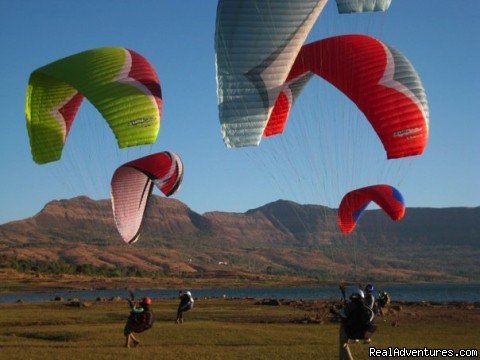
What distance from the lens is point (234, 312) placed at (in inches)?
1407

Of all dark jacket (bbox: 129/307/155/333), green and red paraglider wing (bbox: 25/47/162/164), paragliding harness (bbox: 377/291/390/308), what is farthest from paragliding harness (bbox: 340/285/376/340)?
paragliding harness (bbox: 377/291/390/308)

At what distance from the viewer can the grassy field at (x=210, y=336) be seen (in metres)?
18.3

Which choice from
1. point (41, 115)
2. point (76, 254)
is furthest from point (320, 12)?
point (76, 254)

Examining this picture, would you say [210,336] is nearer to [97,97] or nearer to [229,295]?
[97,97]

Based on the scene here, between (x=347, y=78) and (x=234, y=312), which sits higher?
(x=347, y=78)

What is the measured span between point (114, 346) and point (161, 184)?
28.8 ft

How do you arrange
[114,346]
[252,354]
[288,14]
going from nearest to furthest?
[252,354]
[114,346]
[288,14]

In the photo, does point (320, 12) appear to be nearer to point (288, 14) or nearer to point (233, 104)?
point (288, 14)

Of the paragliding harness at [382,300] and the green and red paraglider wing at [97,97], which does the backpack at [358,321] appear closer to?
the green and red paraglider wing at [97,97]

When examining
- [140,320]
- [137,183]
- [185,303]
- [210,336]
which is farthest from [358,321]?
[137,183]

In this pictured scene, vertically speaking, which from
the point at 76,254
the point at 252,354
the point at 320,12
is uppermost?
the point at 320,12

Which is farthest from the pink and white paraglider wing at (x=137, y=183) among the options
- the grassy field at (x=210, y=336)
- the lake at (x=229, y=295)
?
the lake at (x=229, y=295)

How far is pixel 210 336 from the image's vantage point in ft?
73.4

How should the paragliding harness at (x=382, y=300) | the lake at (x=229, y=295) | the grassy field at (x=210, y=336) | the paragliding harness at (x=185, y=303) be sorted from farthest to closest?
the lake at (x=229, y=295), the paragliding harness at (x=382, y=300), the paragliding harness at (x=185, y=303), the grassy field at (x=210, y=336)
